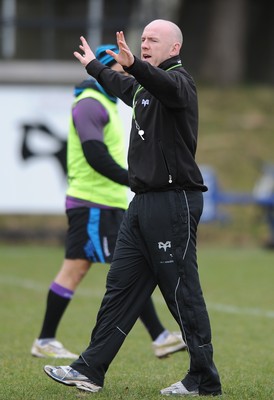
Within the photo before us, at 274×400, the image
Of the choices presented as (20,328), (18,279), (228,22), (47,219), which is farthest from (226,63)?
(20,328)

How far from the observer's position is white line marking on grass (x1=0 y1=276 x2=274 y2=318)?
1052 cm

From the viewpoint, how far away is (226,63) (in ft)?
94.1

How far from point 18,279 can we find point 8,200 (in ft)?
14.6

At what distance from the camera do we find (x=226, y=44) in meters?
28.6

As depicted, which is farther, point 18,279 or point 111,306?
point 18,279

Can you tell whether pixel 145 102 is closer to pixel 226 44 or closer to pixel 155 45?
pixel 155 45

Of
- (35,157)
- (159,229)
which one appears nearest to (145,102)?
(159,229)

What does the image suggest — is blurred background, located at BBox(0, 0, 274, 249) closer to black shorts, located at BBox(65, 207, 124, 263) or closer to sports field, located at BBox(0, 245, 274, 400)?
sports field, located at BBox(0, 245, 274, 400)

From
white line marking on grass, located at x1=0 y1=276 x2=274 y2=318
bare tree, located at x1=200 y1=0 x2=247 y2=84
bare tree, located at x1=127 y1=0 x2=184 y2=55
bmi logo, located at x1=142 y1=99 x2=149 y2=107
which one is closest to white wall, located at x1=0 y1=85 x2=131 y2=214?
bare tree, located at x1=127 y1=0 x2=184 y2=55

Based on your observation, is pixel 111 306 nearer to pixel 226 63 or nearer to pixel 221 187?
pixel 221 187

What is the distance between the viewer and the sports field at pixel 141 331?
645 cm

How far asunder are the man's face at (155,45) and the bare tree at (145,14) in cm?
1396

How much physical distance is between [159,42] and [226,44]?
22.9 m

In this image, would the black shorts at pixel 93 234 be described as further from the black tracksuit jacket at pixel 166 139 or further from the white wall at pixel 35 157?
the white wall at pixel 35 157
